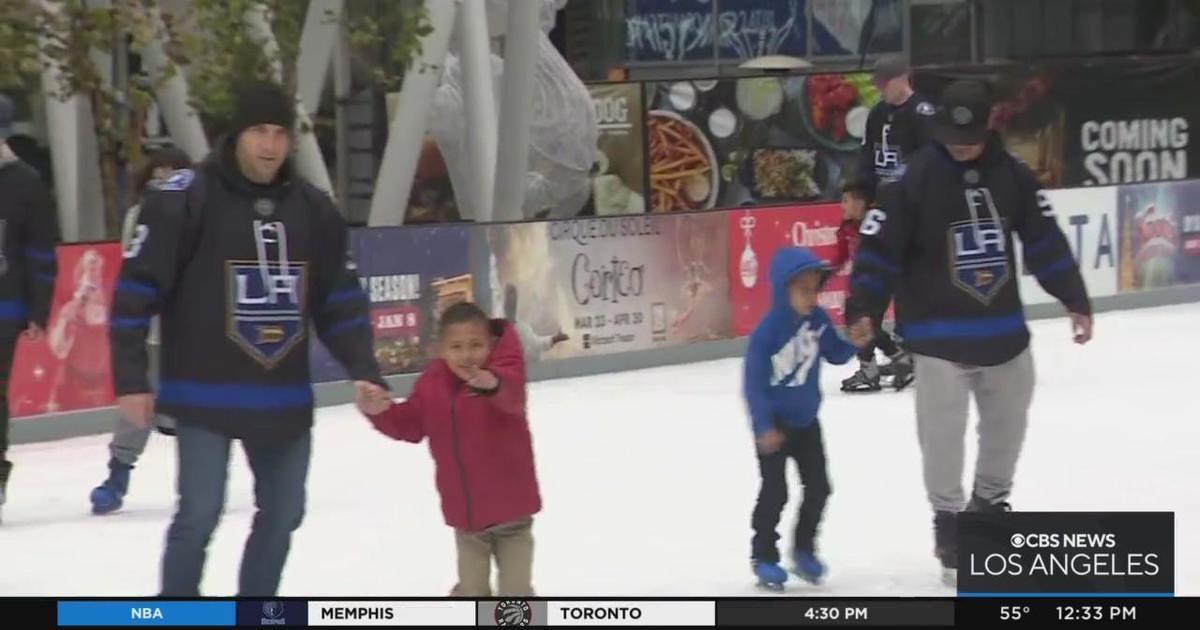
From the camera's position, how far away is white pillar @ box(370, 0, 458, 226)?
54.5ft

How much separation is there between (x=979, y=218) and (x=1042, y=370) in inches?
272

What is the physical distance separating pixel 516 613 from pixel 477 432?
18.5 inches

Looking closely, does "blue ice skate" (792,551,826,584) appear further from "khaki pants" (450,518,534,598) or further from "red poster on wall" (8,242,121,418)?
"red poster on wall" (8,242,121,418)

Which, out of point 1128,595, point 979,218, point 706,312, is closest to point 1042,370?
point 706,312

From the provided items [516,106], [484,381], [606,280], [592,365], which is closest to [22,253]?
[484,381]

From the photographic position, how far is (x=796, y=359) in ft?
22.5

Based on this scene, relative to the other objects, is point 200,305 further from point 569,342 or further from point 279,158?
point 569,342

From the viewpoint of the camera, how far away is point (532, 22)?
55.7ft

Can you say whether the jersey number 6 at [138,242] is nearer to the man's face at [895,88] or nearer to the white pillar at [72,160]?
the man's face at [895,88]

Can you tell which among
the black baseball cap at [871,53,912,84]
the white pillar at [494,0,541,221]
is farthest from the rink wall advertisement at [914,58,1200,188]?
the black baseball cap at [871,53,912,84]

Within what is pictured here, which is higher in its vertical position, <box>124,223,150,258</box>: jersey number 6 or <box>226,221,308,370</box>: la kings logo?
<box>124,223,150,258</box>: jersey number 6

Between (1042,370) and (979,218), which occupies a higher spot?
(979,218)

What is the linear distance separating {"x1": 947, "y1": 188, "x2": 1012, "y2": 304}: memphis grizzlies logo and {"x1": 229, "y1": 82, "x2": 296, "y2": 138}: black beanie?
2.08 metres

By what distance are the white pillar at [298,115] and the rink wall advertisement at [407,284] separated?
1.71 metres
